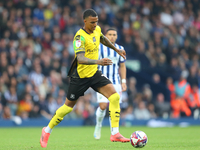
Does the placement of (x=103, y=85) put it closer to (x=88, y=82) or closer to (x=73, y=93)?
(x=88, y=82)

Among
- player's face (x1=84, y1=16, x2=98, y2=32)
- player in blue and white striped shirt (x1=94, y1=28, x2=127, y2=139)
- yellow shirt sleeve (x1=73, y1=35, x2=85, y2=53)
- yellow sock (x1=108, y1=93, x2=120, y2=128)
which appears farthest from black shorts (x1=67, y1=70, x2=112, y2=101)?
player in blue and white striped shirt (x1=94, y1=28, x2=127, y2=139)

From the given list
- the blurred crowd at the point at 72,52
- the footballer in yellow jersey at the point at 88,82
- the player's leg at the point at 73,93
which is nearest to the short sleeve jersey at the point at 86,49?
the footballer in yellow jersey at the point at 88,82

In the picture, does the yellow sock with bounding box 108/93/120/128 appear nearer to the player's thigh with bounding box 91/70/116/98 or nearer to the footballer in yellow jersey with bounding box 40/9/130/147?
the footballer in yellow jersey with bounding box 40/9/130/147

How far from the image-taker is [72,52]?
16.8m

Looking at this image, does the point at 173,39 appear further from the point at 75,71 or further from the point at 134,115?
the point at 75,71

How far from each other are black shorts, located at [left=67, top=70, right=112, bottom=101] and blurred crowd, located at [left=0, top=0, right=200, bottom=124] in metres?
7.51

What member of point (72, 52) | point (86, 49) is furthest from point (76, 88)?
point (72, 52)

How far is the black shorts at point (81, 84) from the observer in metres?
6.79

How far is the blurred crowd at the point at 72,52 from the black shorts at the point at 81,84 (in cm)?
751

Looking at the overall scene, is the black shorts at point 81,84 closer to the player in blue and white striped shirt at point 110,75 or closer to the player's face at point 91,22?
the player's face at point 91,22

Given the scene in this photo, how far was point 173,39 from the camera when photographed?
64.1ft

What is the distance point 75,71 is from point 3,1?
12.0 meters

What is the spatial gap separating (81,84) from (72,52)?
33.1 feet

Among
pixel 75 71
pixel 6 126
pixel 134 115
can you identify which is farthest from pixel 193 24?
pixel 75 71
